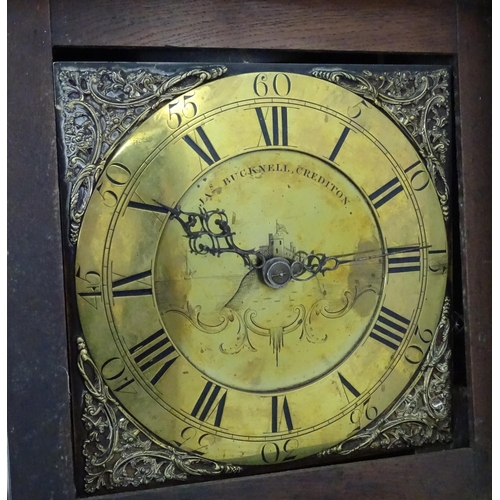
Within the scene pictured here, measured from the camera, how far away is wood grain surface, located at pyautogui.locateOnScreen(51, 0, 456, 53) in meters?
1.09

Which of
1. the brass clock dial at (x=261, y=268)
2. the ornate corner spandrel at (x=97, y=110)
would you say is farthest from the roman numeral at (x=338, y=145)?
the ornate corner spandrel at (x=97, y=110)

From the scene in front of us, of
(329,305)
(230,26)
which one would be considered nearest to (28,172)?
(230,26)

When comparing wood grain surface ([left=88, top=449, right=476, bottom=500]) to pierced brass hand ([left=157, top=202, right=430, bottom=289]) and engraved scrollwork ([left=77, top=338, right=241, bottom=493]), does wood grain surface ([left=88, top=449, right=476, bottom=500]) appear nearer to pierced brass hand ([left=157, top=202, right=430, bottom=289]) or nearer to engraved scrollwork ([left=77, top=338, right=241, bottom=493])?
engraved scrollwork ([left=77, top=338, right=241, bottom=493])

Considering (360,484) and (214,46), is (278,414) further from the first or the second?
(214,46)

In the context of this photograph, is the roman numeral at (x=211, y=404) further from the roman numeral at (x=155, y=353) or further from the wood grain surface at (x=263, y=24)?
the wood grain surface at (x=263, y=24)

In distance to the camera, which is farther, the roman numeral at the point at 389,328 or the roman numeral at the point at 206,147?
the roman numeral at the point at 389,328

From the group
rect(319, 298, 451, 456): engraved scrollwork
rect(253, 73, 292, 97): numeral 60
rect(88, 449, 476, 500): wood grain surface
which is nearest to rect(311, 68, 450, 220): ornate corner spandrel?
rect(253, 73, 292, 97): numeral 60

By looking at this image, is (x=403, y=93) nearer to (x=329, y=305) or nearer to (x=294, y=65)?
(x=294, y=65)

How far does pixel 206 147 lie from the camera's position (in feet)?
3.74

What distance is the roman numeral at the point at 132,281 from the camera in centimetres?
110

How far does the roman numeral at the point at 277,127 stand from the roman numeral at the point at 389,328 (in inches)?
13.0

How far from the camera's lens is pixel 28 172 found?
106 centimetres

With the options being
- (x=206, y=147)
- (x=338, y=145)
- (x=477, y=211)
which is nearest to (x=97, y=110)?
(x=206, y=147)

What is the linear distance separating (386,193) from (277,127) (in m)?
0.22
